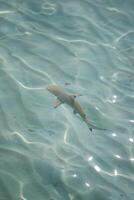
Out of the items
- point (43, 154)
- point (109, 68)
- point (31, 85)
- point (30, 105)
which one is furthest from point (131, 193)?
point (109, 68)

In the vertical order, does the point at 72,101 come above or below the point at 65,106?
above

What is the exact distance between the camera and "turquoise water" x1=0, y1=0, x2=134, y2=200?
4.75 m

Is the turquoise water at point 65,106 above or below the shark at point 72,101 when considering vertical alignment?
below

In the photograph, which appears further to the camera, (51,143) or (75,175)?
(51,143)

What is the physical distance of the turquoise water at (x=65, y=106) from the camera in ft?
15.6

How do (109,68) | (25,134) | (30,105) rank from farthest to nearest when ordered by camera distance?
(109,68) → (30,105) → (25,134)

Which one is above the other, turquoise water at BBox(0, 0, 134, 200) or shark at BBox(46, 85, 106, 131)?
shark at BBox(46, 85, 106, 131)

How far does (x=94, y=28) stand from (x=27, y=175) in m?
4.34

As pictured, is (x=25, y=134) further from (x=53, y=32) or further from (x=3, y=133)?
(x=53, y=32)

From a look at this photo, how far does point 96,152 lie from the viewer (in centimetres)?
530

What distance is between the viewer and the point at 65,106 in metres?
5.94

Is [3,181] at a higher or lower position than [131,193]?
higher

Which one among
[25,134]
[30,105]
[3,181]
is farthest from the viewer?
[30,105]

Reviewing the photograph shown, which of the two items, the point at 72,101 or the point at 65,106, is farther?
the point at 65,106
